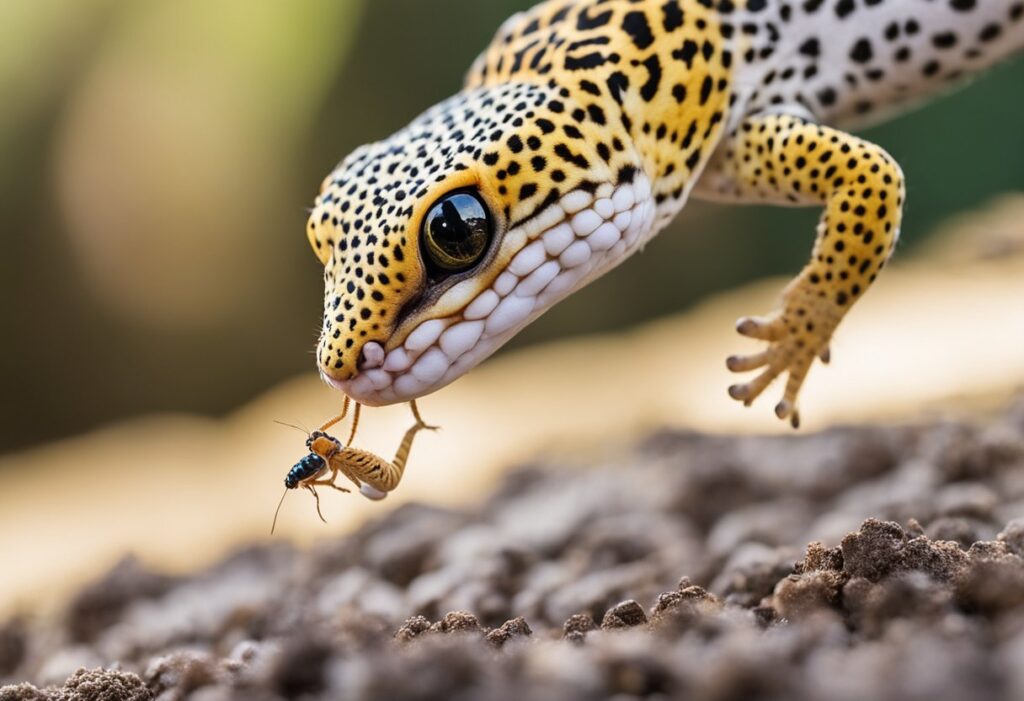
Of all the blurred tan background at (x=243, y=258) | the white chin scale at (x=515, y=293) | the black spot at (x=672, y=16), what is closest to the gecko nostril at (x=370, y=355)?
the white chin scale at (x=515, y=293)

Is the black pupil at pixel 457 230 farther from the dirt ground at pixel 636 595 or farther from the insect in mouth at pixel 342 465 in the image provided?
the dirt ground at pixel 636 595

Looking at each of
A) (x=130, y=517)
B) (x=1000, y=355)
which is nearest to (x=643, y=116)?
(x=1000, y=355)

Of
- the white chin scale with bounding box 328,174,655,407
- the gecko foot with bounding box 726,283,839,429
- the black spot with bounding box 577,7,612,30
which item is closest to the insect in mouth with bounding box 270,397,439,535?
the white chin scale with bounding box 328,174,655,407

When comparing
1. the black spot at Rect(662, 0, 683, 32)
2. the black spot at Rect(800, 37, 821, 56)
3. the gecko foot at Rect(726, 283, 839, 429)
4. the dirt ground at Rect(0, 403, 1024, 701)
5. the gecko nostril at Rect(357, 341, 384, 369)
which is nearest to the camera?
the dirt ground at Rect(0, 403, 1024, 701)

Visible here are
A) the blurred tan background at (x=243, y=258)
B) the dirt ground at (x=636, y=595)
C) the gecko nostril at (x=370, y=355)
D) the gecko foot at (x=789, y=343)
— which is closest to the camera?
the dirt ground at (x=636, y=595)

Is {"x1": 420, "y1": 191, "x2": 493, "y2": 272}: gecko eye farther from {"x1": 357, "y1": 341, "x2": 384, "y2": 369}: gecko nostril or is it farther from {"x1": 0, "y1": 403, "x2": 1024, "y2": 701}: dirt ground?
{"x1": 0, "y1": 403, "x2": 1024, "y2": 701}: dirt ground

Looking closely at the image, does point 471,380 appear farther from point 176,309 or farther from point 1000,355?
point 1000,355
